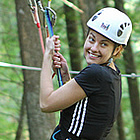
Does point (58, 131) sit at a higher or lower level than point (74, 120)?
lower

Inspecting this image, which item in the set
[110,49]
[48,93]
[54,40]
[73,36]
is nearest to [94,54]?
[110,49]

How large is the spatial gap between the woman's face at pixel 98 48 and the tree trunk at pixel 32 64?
2341 millimetres

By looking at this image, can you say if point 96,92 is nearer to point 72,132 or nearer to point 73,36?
point 72,132

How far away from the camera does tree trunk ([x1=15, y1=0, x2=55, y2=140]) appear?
423cm

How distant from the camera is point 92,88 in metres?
1.75

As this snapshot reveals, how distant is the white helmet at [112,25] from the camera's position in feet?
6.31

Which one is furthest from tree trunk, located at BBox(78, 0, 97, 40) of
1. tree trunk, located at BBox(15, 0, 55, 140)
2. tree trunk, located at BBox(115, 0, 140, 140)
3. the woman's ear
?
the woman's ear

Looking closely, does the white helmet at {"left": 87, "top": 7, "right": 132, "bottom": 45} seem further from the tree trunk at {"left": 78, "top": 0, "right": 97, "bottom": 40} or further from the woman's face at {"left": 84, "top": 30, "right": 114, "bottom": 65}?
the tree trunk at {"left": 78, "top": 0, "right": 97, "bottom": 40}

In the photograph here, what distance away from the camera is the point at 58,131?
2.00 metres

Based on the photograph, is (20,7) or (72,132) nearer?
(72,132)

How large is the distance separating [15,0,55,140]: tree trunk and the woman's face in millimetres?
2341

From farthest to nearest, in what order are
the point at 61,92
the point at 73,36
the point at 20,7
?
the point at 73,36, the point at 20,7, the point at 61,92

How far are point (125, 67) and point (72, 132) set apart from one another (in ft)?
17.2

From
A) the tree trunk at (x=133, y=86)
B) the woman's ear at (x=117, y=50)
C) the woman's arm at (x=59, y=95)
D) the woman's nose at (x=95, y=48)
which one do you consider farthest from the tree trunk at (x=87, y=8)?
the woman's arm at (x=59, y=95)
